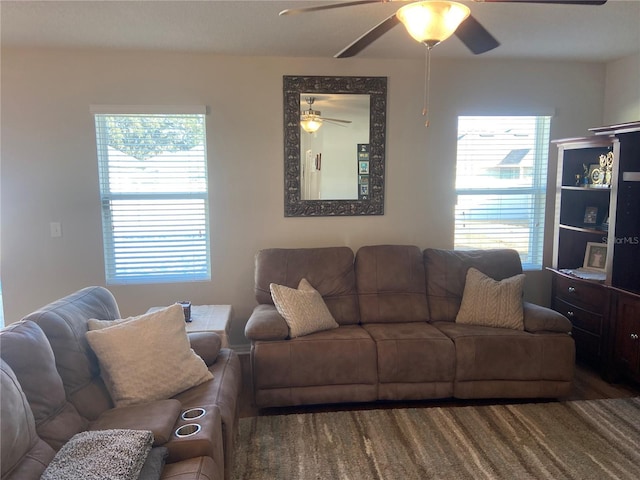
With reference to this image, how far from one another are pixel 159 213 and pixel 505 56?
319 cm

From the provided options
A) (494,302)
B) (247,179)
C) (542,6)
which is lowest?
(494,302)

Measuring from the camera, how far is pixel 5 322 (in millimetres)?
3596

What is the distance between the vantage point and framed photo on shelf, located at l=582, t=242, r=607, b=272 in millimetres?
3678

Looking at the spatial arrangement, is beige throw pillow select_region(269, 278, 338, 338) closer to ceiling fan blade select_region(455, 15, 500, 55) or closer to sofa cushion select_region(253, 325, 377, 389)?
sofa cushion select_region(253, 325, 377, 389)

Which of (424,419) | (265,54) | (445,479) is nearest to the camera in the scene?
(445,479)

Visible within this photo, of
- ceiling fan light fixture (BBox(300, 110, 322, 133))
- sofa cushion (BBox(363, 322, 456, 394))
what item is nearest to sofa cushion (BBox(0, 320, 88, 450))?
sofa cushion (BBox(363, 322, 456, 394))

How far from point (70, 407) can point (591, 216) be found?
13.0 ft

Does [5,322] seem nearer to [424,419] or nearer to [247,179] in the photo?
[247,179]

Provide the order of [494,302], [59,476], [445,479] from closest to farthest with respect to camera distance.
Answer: [59,476] → [445,479] → [494,302]

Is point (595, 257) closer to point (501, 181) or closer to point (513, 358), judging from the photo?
point (501, 181)

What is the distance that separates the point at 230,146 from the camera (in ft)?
12.1

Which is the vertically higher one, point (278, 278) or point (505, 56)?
point (505, 56)

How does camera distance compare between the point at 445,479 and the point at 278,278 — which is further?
the point at 278,278

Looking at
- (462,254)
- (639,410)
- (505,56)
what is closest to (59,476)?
(462,254)
